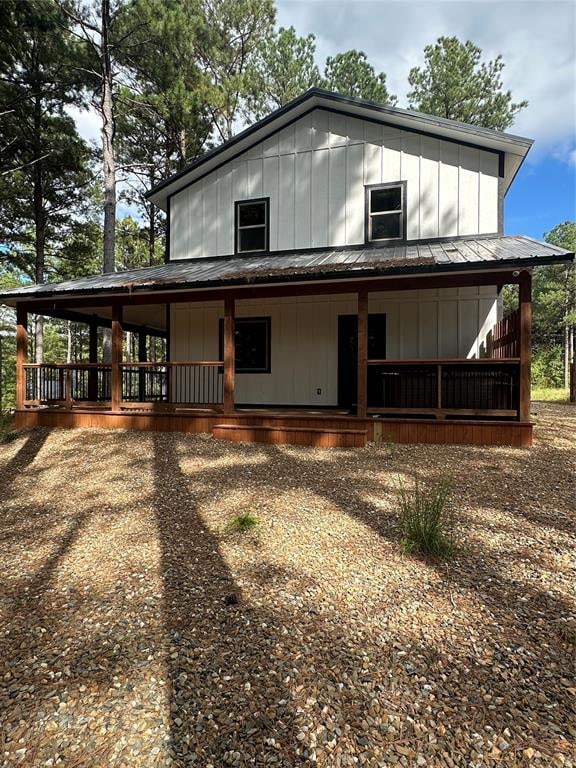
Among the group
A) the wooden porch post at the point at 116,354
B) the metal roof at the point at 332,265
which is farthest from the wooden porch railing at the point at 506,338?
the wooden porch post at the point at 116,354

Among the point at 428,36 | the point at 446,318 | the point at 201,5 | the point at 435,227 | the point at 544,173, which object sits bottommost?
the point at 446,318

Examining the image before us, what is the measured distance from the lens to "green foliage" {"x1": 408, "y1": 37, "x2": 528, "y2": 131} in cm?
1927

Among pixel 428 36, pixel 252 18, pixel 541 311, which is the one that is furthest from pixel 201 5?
pixel 541 311

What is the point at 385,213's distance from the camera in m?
9.56

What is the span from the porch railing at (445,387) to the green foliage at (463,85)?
18131mm

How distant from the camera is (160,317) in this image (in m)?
12.7

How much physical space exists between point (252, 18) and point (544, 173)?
15121mm

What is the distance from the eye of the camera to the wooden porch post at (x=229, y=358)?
8188 millimetres

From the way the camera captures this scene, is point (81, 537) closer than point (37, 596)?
No

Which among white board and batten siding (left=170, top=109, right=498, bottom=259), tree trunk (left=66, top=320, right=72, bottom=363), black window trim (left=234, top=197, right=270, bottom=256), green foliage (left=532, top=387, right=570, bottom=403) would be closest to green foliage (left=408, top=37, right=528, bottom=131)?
green foliage (left=532, top=387, right=570, bottom=403)

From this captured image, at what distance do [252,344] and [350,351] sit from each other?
254cm

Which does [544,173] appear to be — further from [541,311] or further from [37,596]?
[37,596]

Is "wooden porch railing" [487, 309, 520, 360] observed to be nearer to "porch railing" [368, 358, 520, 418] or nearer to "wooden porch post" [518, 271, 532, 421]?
"wooden porch post" [518, 271, 532, 421]

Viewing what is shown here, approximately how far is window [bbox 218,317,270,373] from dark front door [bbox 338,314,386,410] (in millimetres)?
1871
